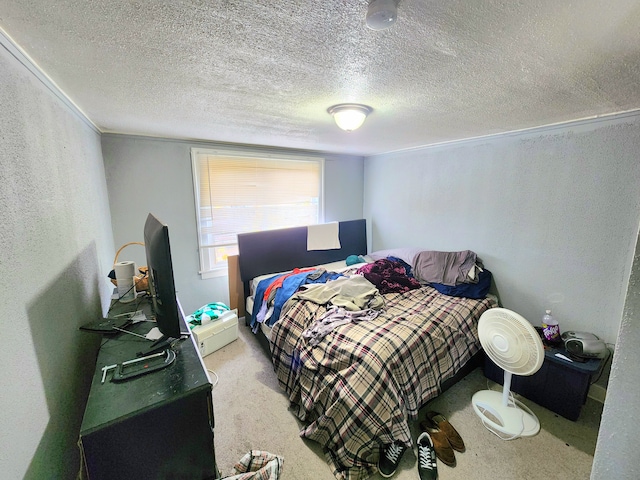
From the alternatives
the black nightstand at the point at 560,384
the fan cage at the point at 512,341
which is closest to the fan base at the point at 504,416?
the black nightstand at the point at 560,384

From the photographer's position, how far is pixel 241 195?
313 cm

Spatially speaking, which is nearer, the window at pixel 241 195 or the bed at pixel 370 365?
the bed at pixel 370 365

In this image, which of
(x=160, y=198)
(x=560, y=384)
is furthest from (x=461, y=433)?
(x=160, y=198)

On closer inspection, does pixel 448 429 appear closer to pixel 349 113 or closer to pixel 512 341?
pixel 512 341

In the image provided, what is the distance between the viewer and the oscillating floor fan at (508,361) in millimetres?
1622

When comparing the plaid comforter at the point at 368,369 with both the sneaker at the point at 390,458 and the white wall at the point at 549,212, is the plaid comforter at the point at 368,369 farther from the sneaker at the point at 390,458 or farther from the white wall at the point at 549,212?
the white wall at the point at 549,212

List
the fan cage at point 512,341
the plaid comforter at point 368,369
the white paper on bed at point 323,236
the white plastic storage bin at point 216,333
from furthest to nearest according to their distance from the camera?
the white paper on bed at point 323,236
the white plastic storage bin at point 216,333
the fan cage at point 512,341
the plaid comforter at point 368,369

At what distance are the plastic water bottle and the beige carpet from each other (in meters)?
0.53

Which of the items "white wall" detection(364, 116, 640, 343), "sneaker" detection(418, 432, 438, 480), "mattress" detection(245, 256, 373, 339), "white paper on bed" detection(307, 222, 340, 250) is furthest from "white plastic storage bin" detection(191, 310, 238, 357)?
"white wall" detection(364, 116, 640, 343)

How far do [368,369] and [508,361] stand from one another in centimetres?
99

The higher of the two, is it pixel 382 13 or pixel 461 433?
pixel 382 13

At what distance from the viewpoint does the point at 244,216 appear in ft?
10.5

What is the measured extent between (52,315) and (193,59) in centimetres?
117

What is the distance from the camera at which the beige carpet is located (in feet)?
5.00
